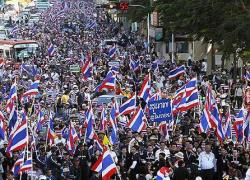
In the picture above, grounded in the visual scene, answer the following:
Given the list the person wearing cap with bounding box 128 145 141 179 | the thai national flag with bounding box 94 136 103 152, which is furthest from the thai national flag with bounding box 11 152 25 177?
the person wearing cap with bounding box 128 145 141 179

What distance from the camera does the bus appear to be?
56.9 m

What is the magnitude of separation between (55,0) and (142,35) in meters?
97.2

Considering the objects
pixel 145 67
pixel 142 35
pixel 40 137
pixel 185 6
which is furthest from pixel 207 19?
pixel 142 35

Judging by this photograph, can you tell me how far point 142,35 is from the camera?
262 feet

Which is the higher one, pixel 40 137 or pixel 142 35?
pixel 40 137

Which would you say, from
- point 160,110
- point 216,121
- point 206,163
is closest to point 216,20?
point 160,110

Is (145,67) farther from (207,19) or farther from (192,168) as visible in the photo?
(192,168)

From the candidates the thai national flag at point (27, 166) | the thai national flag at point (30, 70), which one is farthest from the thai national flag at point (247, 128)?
the thai national flag at point (30, 70)

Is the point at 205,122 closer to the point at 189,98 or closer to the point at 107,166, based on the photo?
the point at 189,98

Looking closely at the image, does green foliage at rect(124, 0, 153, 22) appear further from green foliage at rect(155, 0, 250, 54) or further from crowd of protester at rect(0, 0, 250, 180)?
crowd of protester at rect(0, 0, 250, 180)

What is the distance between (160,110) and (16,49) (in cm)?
3536

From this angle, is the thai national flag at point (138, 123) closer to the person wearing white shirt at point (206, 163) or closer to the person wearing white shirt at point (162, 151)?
the person wearing white shirt at point (162, 151)

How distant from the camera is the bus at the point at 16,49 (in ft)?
187

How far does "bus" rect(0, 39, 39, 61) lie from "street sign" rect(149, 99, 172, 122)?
34217 mm
